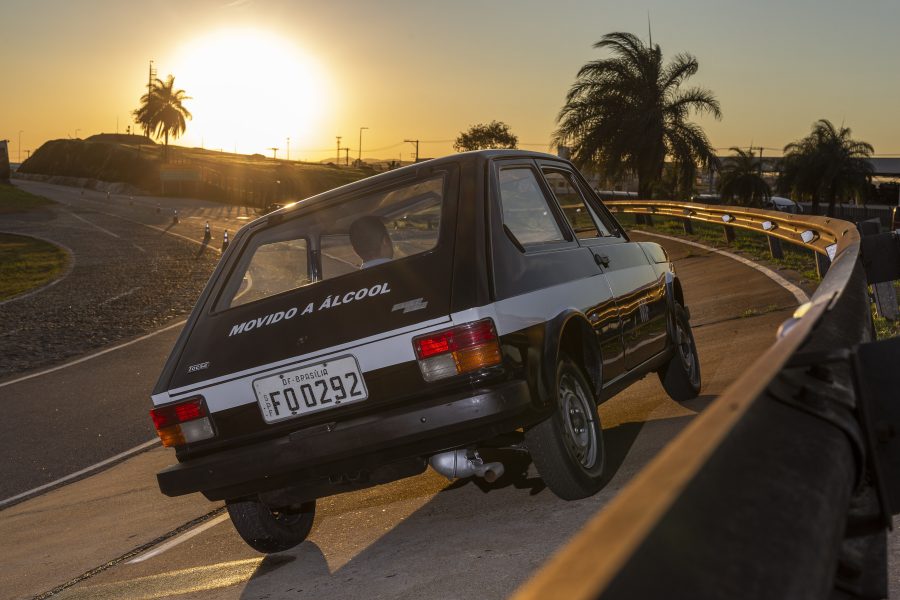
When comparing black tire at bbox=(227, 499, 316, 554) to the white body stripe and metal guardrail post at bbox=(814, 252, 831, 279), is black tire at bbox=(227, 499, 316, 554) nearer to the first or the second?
the white body stripe

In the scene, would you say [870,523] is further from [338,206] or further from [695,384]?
[695,384]

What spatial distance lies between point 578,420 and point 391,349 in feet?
3.60

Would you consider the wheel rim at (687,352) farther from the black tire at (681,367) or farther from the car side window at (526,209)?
the car side window at (526,209)

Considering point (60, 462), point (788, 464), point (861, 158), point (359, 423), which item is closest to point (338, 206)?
point (359, 423)

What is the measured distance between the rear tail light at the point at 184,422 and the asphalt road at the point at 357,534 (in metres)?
0.68

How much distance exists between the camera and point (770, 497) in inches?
82.3

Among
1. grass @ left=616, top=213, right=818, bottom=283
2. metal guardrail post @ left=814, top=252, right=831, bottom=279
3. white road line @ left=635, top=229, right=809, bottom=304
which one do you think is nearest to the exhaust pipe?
white road line @ left=635, top=229, right=809, bottom=304

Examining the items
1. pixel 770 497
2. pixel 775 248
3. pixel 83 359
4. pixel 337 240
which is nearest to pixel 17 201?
pixel 83 359

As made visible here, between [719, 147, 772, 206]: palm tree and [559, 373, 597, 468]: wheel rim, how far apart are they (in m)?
72.4

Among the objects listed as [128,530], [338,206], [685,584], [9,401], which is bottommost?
[9,401]

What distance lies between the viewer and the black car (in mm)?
4797

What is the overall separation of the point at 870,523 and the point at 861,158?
80695 mm

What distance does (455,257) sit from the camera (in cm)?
503

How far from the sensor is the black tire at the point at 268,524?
5.36 m
